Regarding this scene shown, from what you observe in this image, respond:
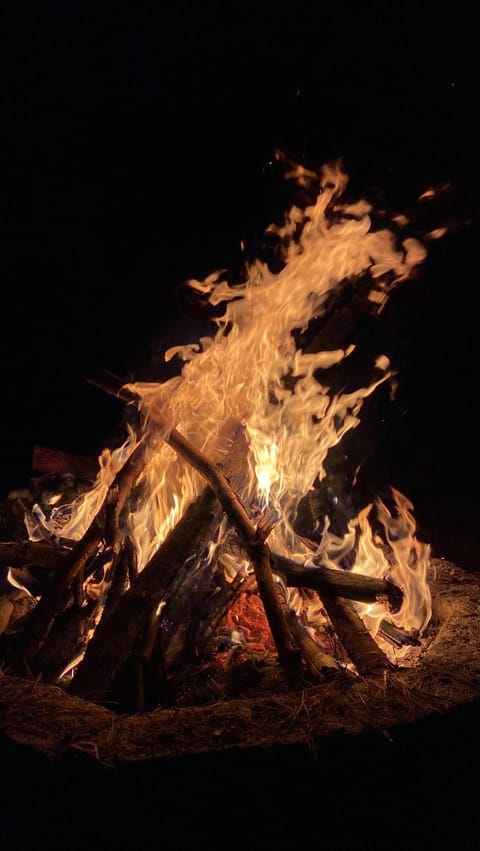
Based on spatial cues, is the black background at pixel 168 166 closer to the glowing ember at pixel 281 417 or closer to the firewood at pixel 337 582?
the glowing ember at pixel 281 417

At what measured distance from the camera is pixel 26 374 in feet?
24.5

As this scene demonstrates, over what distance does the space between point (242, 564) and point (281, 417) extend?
4.42 ft

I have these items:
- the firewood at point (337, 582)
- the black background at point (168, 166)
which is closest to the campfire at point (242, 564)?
the firewood at point (337, 582)

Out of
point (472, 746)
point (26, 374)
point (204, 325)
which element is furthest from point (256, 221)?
point (472, 746)

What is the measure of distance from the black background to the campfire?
2552 mm

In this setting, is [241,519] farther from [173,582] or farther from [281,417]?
[281,417]

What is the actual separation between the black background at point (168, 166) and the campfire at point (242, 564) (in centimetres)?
255

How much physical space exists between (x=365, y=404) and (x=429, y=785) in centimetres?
641

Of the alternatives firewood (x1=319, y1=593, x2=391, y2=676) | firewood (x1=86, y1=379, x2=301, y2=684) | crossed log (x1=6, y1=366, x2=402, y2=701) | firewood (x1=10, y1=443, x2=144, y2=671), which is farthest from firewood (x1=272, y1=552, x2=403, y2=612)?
firewood (x1=10, y1=443, x2=144, y2=671)

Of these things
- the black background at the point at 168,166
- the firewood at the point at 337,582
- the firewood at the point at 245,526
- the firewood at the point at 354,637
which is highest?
the black background at the point at 168,166

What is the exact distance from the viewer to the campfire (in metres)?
2.42

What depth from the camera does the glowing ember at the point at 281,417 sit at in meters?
3.79

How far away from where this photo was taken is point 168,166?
8.12 metres

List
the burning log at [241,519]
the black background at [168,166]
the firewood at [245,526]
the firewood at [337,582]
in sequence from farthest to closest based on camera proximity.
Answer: the black background at [168,166], the firewood at [337,582], the burning log at [241,519], the firewood at [245,526]
